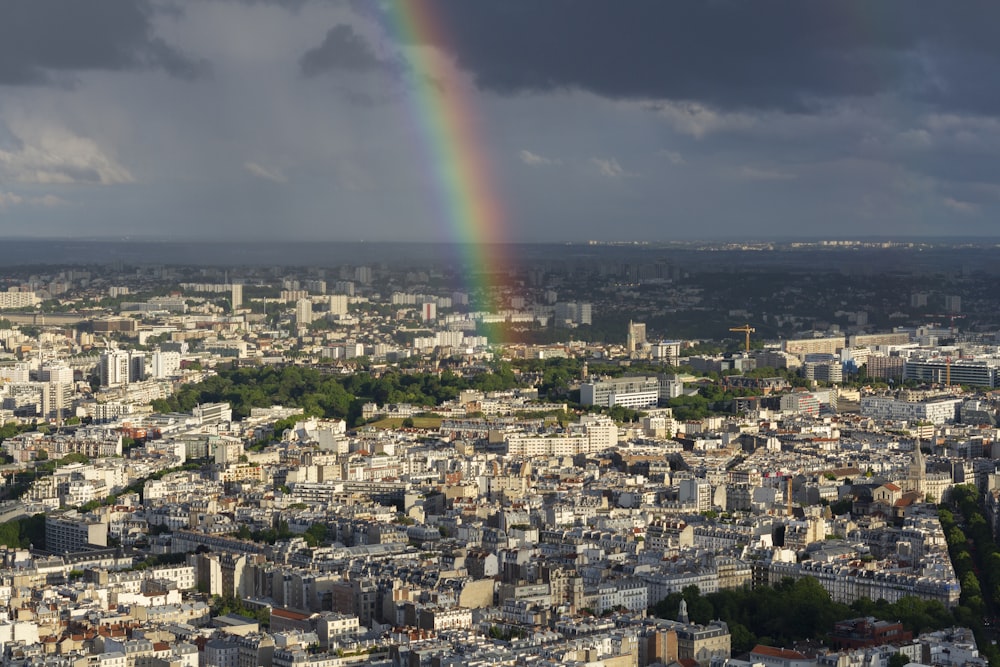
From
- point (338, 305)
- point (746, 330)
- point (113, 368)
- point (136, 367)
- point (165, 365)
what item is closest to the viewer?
point (113, 368)

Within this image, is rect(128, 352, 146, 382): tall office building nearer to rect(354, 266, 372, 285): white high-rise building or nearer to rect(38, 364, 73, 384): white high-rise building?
rect(38, 364, 73, 384): white high-rise building

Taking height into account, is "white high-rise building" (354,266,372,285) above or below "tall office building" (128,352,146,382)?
above

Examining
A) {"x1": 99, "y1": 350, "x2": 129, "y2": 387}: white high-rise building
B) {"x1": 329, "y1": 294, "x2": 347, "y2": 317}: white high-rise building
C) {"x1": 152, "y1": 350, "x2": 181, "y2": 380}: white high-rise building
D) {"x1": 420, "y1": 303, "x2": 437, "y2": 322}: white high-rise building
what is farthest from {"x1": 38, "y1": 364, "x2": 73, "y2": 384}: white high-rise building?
{"x1": 329, "y1": 294, "x2": 347, "y2": 317}: white high-rise building

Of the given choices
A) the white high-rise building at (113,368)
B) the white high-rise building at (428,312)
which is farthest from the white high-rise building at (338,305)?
the white high-rise building at (113,368)

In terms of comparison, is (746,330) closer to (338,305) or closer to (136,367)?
(136,367)

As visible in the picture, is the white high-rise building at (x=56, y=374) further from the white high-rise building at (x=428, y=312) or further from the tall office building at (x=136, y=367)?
the white high-rise building at (x=428, y=312)

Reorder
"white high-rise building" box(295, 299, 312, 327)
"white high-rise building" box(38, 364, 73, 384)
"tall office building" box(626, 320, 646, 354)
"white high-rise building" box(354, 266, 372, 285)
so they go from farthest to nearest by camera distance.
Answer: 1. "white high-rise building" box(354, 266, 372, 285)
2. "white high-rise building" box(295, 299, 312, 327)
3. "tall office building" box(626, 320, 646, 354)
4. "white high-rise building" box(38, 364, 73, 384)

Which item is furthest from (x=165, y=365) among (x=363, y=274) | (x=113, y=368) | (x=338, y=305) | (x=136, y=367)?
(x=363, y=274)

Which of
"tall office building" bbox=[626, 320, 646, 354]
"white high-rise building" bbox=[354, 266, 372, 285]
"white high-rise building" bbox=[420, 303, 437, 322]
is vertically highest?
"white high-rise building" bbox=[354, 266, 372, 285]

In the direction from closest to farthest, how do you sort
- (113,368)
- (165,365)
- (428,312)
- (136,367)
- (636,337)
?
(113,368), (136,367), (165,365), (636,337), (428,312)

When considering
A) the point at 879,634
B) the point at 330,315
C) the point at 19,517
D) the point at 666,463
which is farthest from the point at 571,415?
the point at 330,315

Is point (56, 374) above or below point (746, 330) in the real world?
below

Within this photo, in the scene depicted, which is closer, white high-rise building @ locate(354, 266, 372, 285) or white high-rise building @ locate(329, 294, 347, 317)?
white high-rise building @ locate(329, 294, 347, 317)
